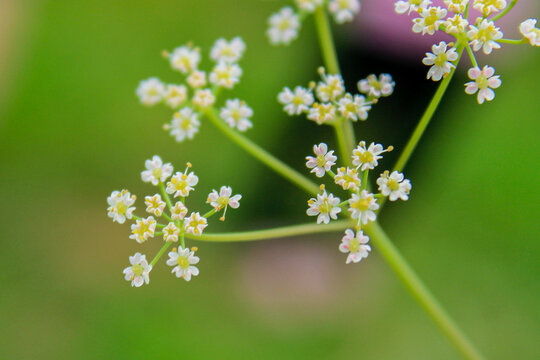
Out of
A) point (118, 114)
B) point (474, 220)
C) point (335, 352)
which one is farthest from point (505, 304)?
point (118, 114)

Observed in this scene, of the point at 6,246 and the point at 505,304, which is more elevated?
the point at 6,246

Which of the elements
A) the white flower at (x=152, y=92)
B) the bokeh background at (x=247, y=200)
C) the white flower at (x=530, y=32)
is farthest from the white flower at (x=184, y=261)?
the bokeh background at (x=247, y=200)

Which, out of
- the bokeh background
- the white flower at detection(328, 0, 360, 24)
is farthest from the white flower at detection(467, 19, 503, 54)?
the bokeh background

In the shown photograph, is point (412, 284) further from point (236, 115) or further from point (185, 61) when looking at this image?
point (185, 61)

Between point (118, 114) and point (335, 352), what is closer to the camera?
point (335, 352)

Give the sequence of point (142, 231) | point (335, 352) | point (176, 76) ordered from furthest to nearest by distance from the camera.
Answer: point (176, 76) < point (335, 352) < point (142, 231)

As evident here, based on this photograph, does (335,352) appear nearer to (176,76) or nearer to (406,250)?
(406,250)

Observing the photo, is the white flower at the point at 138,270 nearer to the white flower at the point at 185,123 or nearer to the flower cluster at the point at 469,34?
the white flower at the point at 185,123
